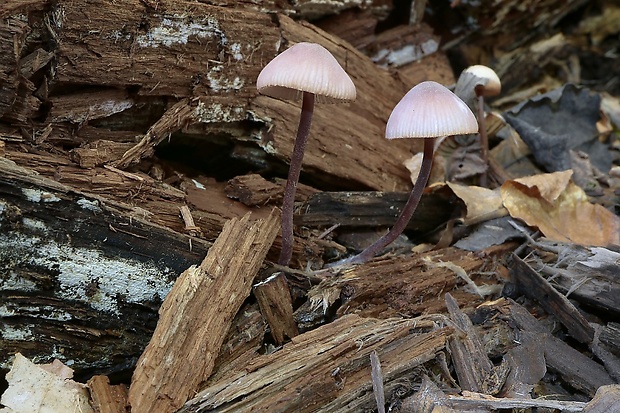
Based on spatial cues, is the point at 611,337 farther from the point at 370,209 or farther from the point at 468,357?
the point at 370,209

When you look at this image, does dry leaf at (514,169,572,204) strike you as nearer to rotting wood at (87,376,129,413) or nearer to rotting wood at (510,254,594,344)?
rotting wood at (510,254,594,344)

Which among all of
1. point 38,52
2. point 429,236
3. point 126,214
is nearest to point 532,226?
point 429,236

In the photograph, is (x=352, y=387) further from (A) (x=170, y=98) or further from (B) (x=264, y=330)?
(A) (x=170, y=98)

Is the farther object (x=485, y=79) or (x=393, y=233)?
(x=485, y=79)

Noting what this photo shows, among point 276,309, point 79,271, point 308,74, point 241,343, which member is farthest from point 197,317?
point 308,74

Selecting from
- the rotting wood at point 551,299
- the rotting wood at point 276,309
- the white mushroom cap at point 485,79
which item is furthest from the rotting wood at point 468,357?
→ the white mushroom cap at point 485,79
